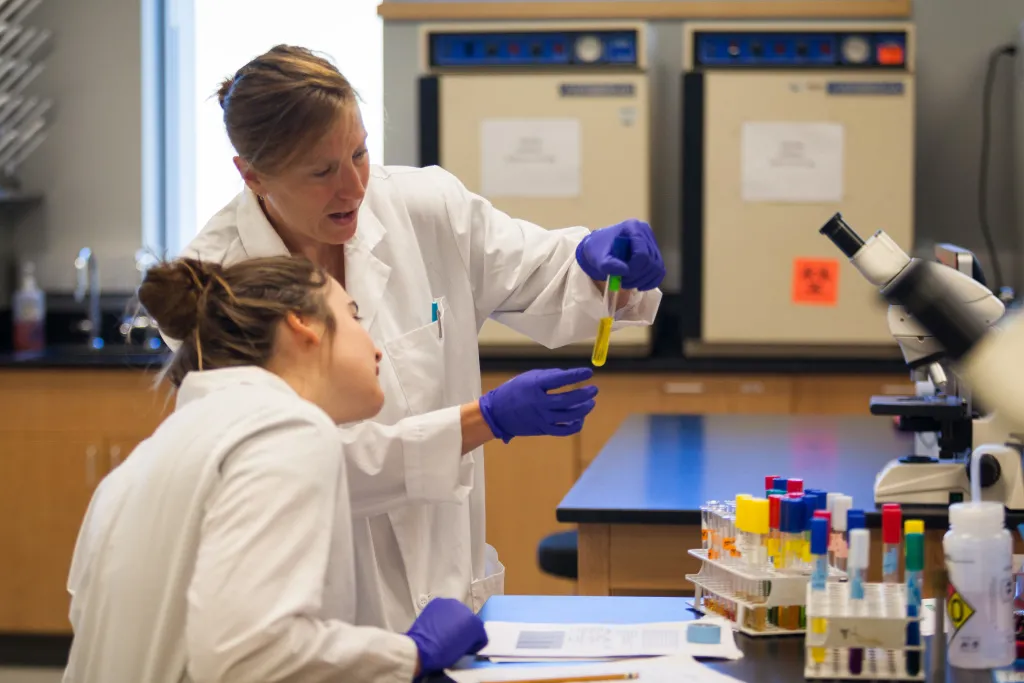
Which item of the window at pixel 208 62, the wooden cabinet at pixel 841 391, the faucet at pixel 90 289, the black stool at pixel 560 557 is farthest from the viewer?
the window at pixel 208 62

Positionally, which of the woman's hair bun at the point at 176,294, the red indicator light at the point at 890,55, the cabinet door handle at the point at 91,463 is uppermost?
the red indicator light at the point at 890,55

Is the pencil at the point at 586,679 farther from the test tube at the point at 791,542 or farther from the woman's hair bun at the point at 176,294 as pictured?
the woman's hair bun at the point at 176,294

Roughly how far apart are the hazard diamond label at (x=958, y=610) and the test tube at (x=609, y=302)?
559 mm

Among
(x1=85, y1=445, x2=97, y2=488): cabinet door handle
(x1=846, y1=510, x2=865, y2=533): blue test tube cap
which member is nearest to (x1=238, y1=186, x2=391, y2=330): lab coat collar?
(x1=846, y1=510, x2=865, y2=533): blue test tube cap

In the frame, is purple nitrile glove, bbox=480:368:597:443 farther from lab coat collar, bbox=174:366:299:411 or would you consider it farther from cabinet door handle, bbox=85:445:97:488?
cabinet door handle, bbox=85:445:97:488

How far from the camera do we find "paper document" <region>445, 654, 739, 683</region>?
1.18 metres

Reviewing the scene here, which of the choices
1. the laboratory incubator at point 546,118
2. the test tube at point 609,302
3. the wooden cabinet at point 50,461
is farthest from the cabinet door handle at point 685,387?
the test tube at point 609,302

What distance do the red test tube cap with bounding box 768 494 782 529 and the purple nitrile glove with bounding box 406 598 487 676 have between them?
348 millimetres

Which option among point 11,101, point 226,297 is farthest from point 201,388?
point 11,101

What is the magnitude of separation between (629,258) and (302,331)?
2.14 ft

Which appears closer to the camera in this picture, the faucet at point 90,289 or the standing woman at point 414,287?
the standing woman at point 414,287

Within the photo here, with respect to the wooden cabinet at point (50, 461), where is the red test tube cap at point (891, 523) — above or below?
above

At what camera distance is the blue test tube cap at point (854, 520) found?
1.25 metres

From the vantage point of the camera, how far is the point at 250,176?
1688 mm
